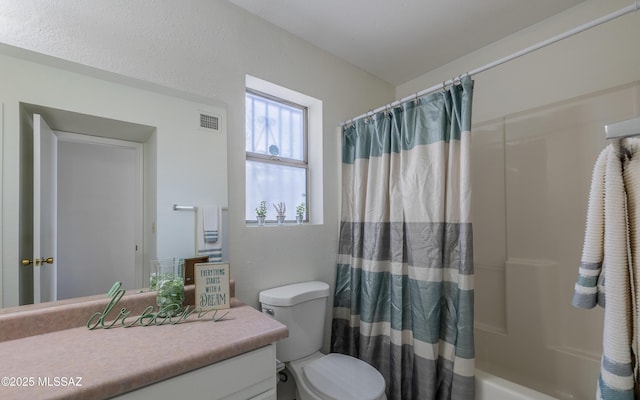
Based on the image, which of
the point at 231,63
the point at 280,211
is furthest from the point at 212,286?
the point at 231,63

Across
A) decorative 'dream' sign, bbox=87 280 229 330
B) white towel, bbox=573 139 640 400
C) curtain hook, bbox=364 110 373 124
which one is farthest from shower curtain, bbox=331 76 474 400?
decorative 'dream' sign, bbox=87 280 229 330

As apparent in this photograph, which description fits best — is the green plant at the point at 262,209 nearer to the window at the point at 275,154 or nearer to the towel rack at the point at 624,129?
the window at the point at 275,154

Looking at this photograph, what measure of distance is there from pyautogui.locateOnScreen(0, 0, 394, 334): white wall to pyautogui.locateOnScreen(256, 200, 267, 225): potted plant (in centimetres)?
13

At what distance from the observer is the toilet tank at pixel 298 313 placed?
59.2 inches

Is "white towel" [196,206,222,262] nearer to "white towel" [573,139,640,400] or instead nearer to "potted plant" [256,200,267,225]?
"potted plant" [256,200,267,225]

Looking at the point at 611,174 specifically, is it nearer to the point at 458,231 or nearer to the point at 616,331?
the point at 616,331

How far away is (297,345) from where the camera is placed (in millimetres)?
1551

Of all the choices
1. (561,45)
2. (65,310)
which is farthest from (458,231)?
(65,310)

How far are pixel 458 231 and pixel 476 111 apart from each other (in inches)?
43.9

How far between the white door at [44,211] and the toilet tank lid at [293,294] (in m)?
0.88

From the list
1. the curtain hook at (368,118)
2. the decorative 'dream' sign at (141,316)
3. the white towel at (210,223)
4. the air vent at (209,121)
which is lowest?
the decorative 'dream' sign at (141,316)

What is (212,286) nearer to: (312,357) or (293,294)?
(293,294)

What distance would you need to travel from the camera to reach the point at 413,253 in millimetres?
1522

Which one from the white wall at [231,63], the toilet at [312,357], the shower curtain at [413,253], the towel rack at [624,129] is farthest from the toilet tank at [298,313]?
the towel rack at [624,129]
